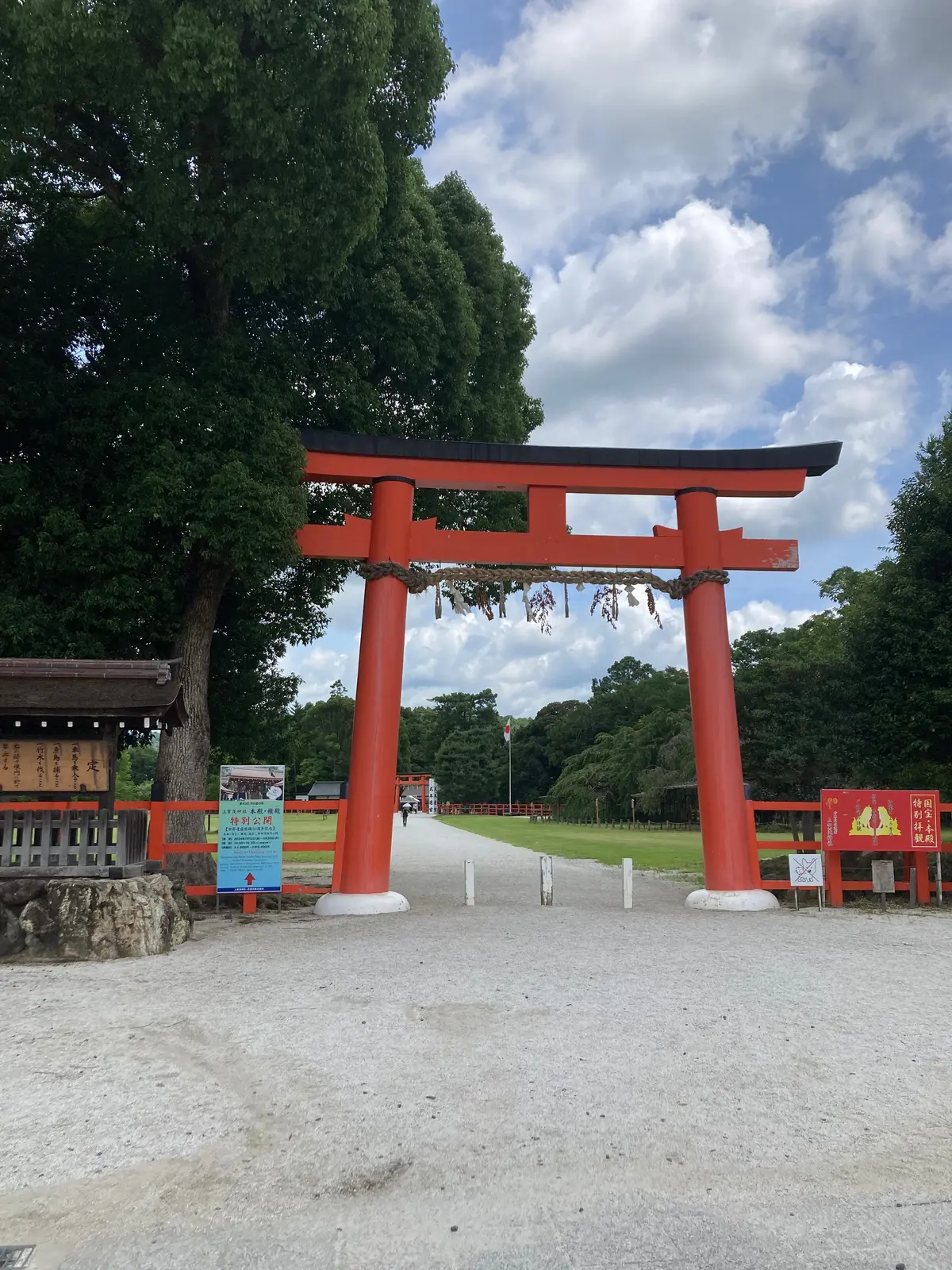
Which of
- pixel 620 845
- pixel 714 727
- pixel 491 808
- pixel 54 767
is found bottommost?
pixel 491 808

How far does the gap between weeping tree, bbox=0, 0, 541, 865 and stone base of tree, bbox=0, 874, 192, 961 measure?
3164 millimetres

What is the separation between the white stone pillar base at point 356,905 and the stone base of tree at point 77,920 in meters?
2.50

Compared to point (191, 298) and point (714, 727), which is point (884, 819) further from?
point (191, 298)

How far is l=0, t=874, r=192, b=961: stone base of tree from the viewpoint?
7793 mm

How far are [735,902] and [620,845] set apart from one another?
617 inches

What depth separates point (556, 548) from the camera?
11617 millimetres

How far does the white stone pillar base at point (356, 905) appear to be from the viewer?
1035 cm

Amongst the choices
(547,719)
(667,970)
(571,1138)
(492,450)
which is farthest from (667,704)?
(571,1138)

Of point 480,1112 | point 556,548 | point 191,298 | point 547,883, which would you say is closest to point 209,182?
point 191,298

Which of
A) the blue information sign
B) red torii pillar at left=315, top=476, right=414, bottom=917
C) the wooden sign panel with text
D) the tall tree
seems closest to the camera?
the wooden sign panel with text

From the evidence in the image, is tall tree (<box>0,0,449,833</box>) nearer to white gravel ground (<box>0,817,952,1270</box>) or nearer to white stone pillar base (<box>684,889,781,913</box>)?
white gravel ground (<box>0,817,952,1270</box>)

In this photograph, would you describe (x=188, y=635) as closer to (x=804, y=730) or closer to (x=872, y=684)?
(x=872, y=684)

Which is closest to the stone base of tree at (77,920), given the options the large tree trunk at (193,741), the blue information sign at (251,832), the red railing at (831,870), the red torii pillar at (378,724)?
the blue information sign at (251,832)

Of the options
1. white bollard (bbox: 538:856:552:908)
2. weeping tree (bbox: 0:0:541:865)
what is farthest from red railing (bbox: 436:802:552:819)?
weeping tree (bbox: 0:0:541:865)
